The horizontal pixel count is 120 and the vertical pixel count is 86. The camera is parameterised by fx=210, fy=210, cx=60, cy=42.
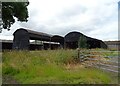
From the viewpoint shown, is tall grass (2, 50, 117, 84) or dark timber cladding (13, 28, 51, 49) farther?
dark timber cladding (13, 28, 51, 49)

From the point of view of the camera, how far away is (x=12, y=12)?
61.1ft

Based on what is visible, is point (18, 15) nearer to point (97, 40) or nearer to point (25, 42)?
point (25, 42)

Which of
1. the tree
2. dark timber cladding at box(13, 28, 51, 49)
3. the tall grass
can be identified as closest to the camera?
the tall grass

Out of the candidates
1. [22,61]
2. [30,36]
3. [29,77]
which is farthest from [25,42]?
[29,77]

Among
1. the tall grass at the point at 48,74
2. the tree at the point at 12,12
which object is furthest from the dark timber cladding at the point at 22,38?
the tall grass at the point at 48,74

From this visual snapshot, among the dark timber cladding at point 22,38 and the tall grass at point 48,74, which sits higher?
the dark timber cladding at point 22,38

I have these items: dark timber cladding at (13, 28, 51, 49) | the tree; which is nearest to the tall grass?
the tree

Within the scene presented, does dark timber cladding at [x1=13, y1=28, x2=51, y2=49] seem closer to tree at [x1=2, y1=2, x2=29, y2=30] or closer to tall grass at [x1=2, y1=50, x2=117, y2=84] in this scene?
tree at [x1=2, y1=2, x2=29, y2=30]

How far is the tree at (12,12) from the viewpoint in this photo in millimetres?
17734

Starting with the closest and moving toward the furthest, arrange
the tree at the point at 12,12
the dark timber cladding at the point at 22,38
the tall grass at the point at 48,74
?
the tall grass at the point at 48,74, the tree at the point at 12,12, the dark timber cladding at the point at 22,38

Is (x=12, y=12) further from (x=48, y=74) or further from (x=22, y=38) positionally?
(x=22, y=38)

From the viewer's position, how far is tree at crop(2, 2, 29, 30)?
17.7m

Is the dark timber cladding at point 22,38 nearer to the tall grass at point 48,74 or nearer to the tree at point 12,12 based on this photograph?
the tree at point 12,12

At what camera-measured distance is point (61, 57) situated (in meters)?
12.3
